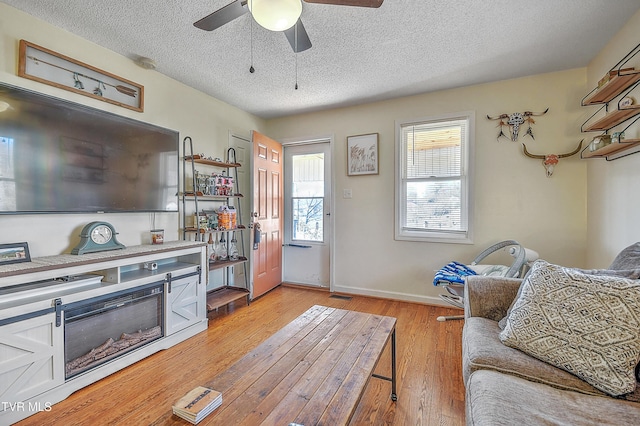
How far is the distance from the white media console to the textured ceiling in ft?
5.50

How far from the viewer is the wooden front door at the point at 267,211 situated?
135 inches

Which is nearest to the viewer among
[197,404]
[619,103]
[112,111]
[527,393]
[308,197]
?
[197,404]

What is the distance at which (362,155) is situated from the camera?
3574mm

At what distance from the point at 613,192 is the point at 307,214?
312 centimetres

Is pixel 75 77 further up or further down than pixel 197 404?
further up

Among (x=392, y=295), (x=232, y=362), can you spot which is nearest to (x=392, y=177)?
(x=392, y=295)

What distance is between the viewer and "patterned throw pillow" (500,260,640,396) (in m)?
1.05

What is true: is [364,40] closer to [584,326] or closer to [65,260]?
[584,326]

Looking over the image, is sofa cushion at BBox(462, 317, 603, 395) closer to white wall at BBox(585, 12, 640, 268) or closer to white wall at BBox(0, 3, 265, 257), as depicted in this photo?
white wall at BBox(585, 12, 640, 268)

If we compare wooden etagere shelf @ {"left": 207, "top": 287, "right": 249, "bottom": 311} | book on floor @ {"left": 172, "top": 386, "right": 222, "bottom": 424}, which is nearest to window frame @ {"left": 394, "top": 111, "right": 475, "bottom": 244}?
wooden etagere shelf @ {"left": 207, "top": 287, "right": 249, "bottom": 311}

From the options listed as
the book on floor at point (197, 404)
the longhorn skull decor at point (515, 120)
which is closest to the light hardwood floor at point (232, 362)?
the book on floor at point (197, 404)

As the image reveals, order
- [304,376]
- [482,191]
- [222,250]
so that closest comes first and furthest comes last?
[304,376] < [482,191] < [222,250]

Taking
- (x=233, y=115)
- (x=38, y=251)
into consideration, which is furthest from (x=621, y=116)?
(x=38, y=251)

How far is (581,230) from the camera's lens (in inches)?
105
